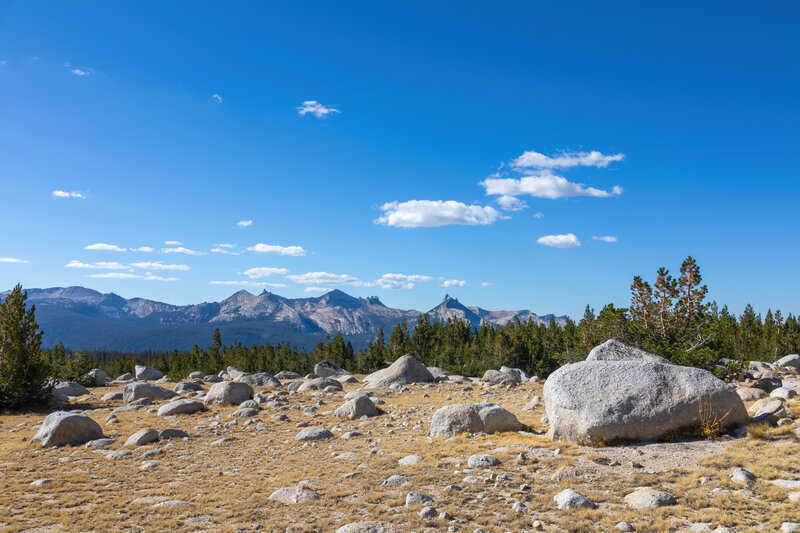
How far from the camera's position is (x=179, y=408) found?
2594 centimetres

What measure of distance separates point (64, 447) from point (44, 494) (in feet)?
22.2

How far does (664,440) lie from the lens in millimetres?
13109

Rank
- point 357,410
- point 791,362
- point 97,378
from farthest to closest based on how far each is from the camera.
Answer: point 97,378 < point 791,362 < point 357,410

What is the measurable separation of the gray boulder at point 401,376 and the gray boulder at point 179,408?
621 inches

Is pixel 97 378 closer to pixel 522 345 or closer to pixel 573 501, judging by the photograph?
pixel 522 345

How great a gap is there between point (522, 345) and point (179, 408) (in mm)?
44099

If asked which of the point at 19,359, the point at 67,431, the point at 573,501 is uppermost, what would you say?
the point at 19,359

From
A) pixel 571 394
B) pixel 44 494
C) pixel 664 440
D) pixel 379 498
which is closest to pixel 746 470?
pixel 664 440

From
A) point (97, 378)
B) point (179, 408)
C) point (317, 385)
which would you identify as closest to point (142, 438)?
point (179, 408)

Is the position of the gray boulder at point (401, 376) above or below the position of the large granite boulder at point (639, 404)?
below

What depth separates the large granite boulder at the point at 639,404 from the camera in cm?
1317

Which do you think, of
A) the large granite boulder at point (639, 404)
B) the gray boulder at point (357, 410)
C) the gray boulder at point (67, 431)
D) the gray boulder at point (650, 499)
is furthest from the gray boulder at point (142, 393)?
the gray boulder at point (650, 499)

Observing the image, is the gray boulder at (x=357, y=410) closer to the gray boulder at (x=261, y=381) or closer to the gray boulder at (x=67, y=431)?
the gray boulder at (x=67, y=431)

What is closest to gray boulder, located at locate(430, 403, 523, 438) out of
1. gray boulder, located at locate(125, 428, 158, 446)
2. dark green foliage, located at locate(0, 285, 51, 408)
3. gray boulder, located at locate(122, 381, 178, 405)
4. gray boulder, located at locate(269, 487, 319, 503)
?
gray boulder, located at locate(269, 487, 319, 503)
